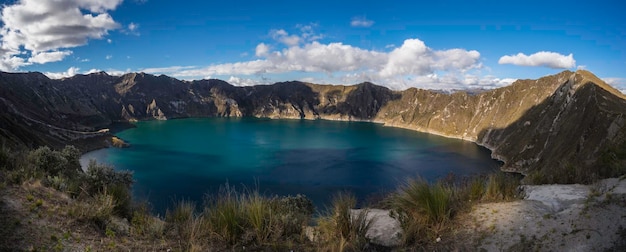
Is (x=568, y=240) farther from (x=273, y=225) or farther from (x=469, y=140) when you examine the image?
(x=469, y=140)

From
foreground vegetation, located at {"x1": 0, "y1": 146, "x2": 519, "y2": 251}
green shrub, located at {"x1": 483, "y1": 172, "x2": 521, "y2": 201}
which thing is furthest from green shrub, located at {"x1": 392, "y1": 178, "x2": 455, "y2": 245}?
green shrub, located at {"x1": 483, "y1": 172, "x2": 521, "y2": 201}

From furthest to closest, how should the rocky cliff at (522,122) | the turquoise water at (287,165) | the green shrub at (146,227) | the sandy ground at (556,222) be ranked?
the turquoise water at (287,165) < the rocky cliff at (522,122) < the green shrub at (146,227) < the sandy ground at (556,222)

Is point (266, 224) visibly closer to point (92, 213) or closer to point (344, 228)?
point (344, 228)

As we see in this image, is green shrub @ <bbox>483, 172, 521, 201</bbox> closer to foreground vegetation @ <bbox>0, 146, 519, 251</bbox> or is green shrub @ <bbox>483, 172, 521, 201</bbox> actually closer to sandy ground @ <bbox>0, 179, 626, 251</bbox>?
foreground vegetation @ <bbox>0, 146, 519, 251</bbox>

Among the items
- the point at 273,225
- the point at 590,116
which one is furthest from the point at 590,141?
the point at 273,225

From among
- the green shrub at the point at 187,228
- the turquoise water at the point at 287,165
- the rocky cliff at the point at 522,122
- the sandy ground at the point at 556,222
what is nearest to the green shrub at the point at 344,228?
the sandy ground at the point at 556,222

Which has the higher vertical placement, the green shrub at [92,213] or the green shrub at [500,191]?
the green shrub at [500,191]

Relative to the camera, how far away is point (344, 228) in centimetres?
617

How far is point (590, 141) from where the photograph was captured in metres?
56.7

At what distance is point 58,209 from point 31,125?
116204 millimetres

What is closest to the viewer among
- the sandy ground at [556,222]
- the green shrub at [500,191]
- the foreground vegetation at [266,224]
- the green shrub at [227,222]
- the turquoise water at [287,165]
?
the sandy ground at [556,222]

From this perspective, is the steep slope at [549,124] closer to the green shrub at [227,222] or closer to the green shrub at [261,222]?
the green shrub at [261,222]

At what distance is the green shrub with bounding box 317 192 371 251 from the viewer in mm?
5762

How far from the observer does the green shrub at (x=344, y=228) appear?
576 cm
